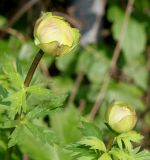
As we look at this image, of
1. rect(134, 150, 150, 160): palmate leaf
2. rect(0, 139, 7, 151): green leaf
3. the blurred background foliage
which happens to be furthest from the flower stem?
the blurred background foliage

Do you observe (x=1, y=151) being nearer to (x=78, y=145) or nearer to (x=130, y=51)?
(x=78, y=145)

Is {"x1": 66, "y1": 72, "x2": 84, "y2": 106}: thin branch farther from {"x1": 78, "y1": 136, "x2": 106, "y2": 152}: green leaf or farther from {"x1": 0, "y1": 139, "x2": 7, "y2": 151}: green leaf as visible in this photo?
{"x1": 78, "y1": 136, "x2": 106, "y2": 152}: green leaf

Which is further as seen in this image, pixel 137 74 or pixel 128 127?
pixel 137 74

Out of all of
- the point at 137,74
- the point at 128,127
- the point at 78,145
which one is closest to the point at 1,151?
the point at 78,145

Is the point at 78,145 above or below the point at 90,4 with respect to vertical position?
above

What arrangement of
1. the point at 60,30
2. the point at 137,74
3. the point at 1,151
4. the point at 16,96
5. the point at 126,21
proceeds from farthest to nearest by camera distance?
1. the point at 137,74
2. the point at 126,21
3. the point at 1,151
4. the point at 16,96
5. the point at 60,30

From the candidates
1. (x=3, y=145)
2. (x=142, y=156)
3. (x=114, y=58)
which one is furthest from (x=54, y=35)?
(x=114, y=58)

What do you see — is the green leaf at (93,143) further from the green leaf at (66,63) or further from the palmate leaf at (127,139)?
the green leaf at (66,63)
